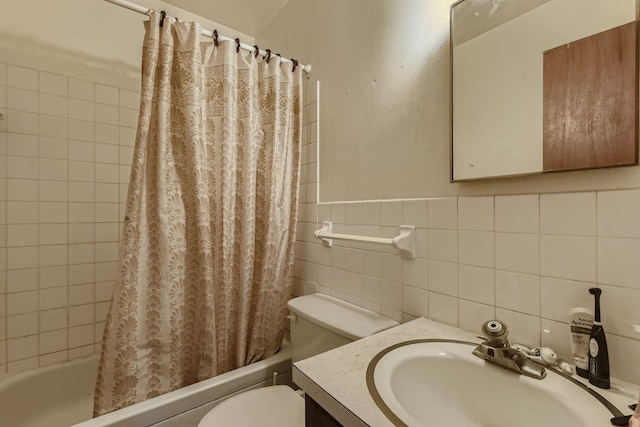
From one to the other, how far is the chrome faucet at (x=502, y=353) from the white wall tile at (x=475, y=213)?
0.28m

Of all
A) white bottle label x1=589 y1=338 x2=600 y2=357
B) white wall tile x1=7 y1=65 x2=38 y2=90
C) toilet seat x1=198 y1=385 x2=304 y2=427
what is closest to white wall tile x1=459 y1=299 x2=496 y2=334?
white bottle label x1=589 y1=338 x2=600 y2=357

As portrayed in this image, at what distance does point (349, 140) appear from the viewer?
1.33 meters

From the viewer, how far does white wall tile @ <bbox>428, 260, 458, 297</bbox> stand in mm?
909

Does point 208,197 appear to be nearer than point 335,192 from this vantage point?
Yes

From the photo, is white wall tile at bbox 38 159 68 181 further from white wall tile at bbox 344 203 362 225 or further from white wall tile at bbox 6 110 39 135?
white wall tile at bbox 344 203 362 225

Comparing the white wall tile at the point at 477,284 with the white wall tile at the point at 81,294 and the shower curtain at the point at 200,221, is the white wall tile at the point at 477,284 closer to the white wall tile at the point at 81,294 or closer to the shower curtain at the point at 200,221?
the shower curtain at the point at 200,221

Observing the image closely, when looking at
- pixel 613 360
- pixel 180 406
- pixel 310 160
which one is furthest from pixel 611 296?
pixel 180 406

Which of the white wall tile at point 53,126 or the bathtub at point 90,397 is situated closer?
the bathtub at point 90,397

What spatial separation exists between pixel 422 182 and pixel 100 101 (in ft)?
6.31

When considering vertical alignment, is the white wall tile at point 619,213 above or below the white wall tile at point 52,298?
above

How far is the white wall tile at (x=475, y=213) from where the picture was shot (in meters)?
0.83

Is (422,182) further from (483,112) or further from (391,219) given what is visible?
(483,112)

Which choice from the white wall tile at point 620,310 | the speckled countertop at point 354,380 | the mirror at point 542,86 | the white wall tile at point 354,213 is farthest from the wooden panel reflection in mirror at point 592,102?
the white wall tile at point 354,213

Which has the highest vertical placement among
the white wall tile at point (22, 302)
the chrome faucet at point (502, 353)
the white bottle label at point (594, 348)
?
the white bottle label at point (594, 348)
